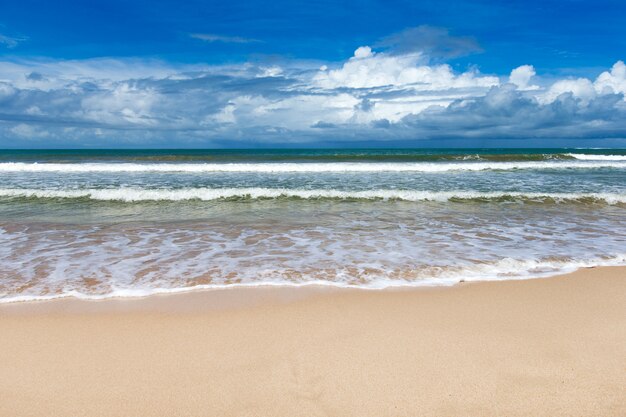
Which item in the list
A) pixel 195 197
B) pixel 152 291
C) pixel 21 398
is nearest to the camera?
pixel 21 398

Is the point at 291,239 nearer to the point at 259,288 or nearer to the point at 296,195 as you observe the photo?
the point at 259,288

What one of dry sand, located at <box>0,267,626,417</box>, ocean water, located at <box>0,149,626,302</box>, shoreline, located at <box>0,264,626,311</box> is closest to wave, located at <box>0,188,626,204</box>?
ocean water, located at <box>0,149,626,302</box>

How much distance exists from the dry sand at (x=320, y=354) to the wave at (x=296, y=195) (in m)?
8.36

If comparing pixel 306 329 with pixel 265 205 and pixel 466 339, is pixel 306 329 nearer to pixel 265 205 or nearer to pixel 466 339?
pixel 466 339

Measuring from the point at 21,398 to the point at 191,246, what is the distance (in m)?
3.89

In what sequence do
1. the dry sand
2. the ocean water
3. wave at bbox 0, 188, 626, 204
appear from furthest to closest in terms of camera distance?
wave at bbox 0, 188, 626, 204 → the ocean water → the dry sand

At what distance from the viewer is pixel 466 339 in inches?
125

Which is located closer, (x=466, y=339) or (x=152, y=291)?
(x=466, y=339)

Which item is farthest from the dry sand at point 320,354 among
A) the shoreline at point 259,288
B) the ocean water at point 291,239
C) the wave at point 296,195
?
the wave at point 296,195

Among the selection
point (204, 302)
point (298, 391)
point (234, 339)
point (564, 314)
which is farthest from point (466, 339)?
point (204, 302)

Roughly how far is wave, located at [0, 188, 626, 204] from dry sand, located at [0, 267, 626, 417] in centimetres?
836

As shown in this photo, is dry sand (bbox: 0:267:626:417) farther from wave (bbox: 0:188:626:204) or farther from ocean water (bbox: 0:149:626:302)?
wave (bbox: 0:188:626:204)

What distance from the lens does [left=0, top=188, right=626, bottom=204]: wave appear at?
12297 millimetres

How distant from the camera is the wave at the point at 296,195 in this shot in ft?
40.3
